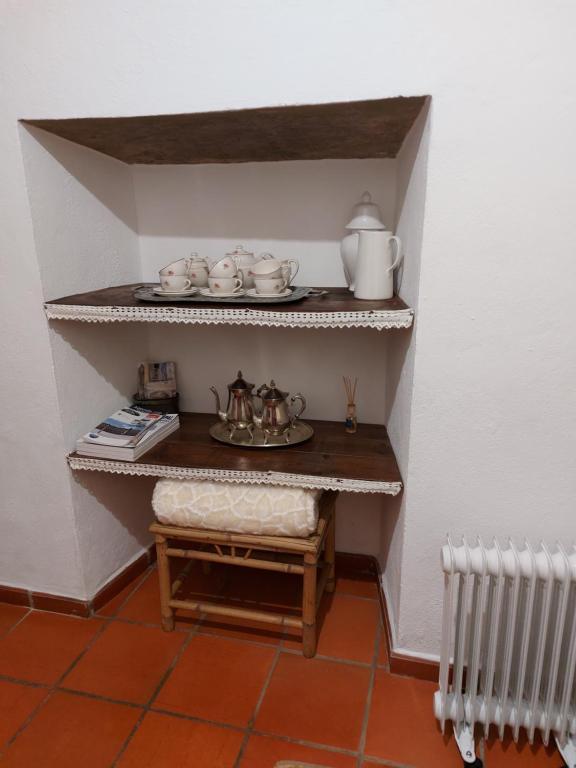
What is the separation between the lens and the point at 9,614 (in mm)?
1776

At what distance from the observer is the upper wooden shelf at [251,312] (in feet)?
4.30

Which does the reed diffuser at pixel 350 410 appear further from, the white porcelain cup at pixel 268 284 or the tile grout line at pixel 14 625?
the tile grout line at pixel 14 625

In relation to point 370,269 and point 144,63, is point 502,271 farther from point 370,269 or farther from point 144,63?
point 144,63


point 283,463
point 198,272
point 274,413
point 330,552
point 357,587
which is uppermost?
point 198,272

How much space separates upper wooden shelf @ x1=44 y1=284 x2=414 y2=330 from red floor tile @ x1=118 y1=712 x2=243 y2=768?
110cm

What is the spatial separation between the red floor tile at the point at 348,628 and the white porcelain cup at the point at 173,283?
1225 mm

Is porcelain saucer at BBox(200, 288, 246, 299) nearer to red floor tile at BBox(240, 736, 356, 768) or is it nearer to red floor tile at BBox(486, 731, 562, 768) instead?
red floor tile at BBox(240, 736, 356, 768)

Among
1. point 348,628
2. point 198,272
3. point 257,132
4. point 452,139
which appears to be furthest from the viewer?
point 348,628

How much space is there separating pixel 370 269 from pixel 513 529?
808mm

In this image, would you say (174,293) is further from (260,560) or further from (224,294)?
(260,560)

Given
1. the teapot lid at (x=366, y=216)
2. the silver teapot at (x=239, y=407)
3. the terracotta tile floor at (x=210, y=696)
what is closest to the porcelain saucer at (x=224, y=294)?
the silver teapot at (x=239, y=407)

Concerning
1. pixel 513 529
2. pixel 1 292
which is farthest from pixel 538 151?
pixel 1 292

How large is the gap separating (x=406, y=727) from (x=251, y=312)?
120 centimetres

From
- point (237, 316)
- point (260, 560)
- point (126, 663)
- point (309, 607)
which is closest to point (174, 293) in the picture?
point (237, 316)
